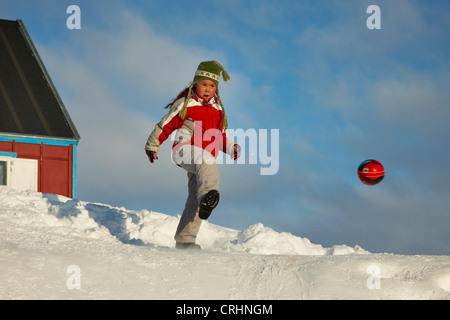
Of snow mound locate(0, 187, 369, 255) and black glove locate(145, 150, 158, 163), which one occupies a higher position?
black glove locate(145, 150, 158, 163)

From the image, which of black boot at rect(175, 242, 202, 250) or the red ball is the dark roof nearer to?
black boot at rect(175, 242, 202, 250)

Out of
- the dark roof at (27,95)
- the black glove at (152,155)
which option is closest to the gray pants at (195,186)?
the black glove at (152,155)

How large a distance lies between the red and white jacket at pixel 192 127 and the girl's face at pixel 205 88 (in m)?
0.06

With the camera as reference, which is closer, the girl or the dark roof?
the girl

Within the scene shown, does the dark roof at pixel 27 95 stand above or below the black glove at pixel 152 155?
above

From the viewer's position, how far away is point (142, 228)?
824cm

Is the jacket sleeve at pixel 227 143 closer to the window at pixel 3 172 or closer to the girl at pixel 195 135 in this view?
the girl at pixel 195 135

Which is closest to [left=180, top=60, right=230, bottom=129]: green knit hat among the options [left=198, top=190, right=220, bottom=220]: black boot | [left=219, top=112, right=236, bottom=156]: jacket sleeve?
[left=219, top=112, right=236, bottom=156]: jacket sleeve

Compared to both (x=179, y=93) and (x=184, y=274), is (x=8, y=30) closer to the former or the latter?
(x=179, y=93)

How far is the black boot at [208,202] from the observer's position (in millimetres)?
6137

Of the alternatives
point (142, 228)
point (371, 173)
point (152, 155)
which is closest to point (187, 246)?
point (152, 155)

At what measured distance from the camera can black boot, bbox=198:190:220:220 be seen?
6137mm

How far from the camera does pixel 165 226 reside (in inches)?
330
